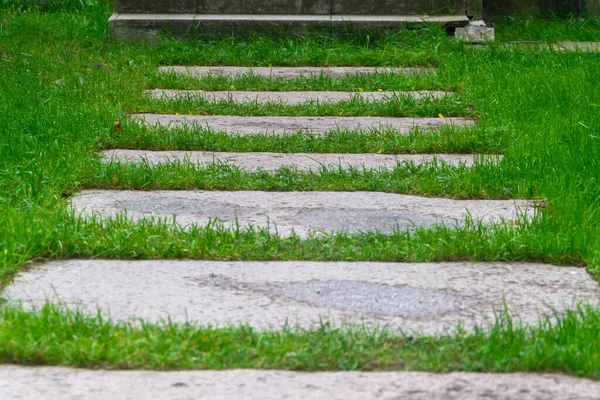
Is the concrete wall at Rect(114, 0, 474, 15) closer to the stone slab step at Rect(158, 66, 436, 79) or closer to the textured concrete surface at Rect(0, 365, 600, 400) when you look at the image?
the stone slab step at Rect(158, 66, 436, 79)

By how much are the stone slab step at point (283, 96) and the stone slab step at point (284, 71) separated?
0.43 metres

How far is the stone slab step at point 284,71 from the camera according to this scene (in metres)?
7.25

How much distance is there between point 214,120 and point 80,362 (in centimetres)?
348

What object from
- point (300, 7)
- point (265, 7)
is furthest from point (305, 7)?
point (265, 7)

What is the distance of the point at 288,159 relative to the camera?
502 centimetres

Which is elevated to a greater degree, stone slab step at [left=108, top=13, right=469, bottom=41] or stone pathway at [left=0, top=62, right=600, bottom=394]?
stone slab step at [left=108, top=13, right=469, bottom=41]

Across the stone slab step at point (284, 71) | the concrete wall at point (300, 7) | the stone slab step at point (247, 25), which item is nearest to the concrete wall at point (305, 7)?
the concrete wall at point (300, 7)

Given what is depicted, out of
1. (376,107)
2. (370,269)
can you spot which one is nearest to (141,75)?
(376,107)

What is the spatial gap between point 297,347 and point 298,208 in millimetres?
1535

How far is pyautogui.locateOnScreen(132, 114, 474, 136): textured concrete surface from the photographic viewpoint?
564 centimetres

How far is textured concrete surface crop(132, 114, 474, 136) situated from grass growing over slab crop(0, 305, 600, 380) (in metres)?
2.85

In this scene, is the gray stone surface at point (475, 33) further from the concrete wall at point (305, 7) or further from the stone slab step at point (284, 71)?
the stone slab step at point (284, 71)

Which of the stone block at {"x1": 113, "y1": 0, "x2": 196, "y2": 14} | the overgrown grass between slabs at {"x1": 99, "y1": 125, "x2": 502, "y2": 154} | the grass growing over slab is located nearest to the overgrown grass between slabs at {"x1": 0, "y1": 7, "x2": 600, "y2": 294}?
the overgrown grass between slabs at {"x1": 99, "y1": 125, "x2": 502, "y2": 154}

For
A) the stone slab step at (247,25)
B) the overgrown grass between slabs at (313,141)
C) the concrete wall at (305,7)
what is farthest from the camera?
the concrete wall at (305,7)
